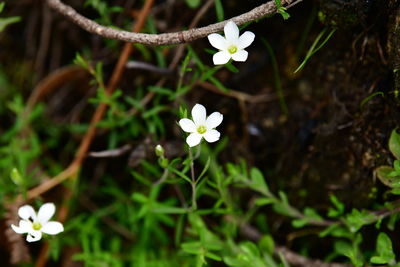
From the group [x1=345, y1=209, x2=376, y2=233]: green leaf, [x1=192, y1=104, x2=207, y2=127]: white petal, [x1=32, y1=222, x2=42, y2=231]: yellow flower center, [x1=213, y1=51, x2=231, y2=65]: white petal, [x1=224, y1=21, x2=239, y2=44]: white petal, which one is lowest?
[x1=345, y1=209, x2=376, y2=233]: green leaf

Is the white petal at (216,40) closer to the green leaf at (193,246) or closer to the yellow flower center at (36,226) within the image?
the green leaf at (193,246)

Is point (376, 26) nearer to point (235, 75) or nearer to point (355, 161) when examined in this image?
point (355, 161)

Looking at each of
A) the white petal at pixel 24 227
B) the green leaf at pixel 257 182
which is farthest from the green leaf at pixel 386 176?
the white petal at pixel 24 227

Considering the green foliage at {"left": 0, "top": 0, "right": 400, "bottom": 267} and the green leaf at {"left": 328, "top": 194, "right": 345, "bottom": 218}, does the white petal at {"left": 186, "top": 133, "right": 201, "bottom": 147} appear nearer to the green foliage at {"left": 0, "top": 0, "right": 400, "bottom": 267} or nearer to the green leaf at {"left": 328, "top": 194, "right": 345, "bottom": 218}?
the green foliage at {"left": 0, "top": 0, "right": 400, "bottom": 267}

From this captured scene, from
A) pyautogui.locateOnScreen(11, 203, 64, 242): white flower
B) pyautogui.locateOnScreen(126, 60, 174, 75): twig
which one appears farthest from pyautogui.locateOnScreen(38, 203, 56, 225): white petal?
pyautogui.locateOnScreen(126, 60, 174, 75): twig

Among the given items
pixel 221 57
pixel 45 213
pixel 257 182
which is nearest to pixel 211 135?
pixel 221 57

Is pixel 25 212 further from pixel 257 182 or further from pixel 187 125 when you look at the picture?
pixel 257 182
